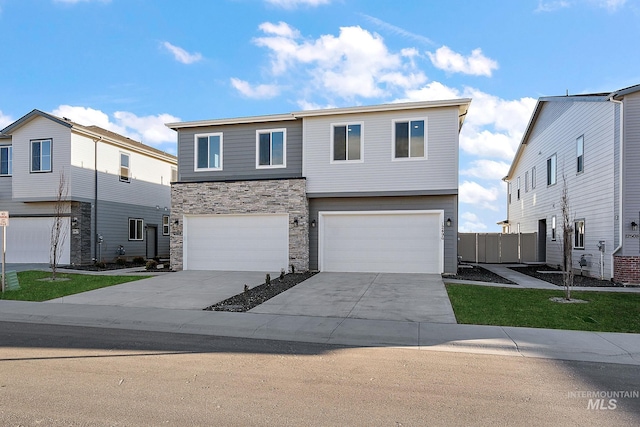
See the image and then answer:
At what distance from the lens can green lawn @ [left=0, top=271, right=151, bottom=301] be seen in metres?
12.1

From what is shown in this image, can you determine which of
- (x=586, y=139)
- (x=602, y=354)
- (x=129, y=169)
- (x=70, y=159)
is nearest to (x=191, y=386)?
(x=602, y=354)

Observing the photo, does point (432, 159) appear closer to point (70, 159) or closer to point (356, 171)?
point (356, 171)

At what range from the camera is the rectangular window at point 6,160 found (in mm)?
22703

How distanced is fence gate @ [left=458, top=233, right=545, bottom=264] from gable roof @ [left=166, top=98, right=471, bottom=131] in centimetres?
778

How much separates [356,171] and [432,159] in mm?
2963

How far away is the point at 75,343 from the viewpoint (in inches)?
288

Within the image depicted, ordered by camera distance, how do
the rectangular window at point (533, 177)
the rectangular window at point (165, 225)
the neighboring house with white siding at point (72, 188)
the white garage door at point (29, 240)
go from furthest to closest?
the rectangular window at point (165, 225)
the rectangular window at point (533, 177)
the white garage door at point (29, 240)
the neighboring house with white siding at point (72, 188)

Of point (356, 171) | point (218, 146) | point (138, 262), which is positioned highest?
point (218, 146)

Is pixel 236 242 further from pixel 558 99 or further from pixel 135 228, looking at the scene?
pixel 558 99

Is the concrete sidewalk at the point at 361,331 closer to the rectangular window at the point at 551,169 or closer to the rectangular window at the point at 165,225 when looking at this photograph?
the rectangular window at the point at 551,169

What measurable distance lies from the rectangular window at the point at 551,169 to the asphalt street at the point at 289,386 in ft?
54.0

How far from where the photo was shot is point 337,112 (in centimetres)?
1666

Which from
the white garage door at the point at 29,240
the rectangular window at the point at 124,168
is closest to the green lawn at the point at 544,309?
the rectangular window at the point at 124,168

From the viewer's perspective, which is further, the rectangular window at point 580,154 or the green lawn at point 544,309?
the rectangular window at point 580,154
